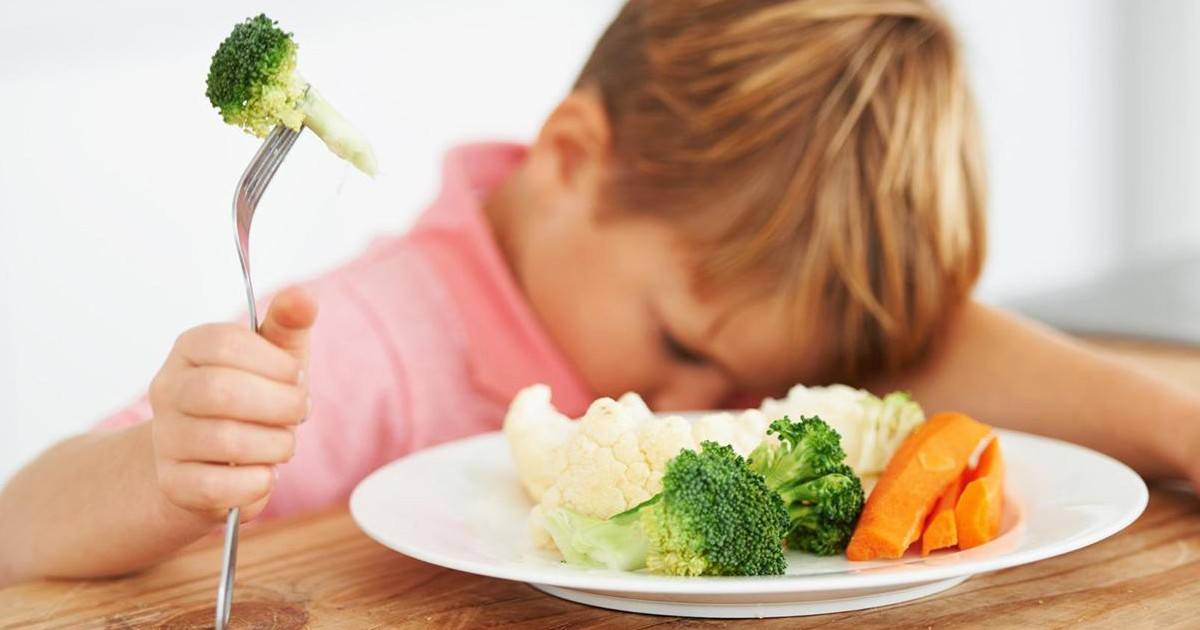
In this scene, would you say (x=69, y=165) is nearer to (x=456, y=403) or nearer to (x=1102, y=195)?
(x=456, y=403)

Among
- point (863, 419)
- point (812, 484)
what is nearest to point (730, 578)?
point (812, 484)

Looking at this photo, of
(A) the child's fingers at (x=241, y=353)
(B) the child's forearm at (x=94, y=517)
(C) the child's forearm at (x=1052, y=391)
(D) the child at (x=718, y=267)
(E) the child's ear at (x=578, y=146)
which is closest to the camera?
(A) the child's fingers at (x=241, y=353)

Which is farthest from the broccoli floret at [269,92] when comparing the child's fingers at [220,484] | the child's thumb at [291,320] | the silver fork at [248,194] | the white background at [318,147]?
the white background at [318,147]

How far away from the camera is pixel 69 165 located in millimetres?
2775

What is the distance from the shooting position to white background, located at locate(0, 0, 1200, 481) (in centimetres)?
276

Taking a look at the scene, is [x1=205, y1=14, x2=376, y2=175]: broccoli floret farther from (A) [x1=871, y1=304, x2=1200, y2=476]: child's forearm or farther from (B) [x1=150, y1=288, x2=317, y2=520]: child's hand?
(A) [x1=871, y1=304, x2=1200, y2=476]: child's forearm

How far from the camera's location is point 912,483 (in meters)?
0.89

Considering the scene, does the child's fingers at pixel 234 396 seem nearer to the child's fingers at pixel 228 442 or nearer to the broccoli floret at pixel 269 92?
the child's fingers at pixel 228 442

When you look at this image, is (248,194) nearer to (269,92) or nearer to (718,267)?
(269,92)

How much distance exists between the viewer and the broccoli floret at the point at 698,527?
2.51 feet

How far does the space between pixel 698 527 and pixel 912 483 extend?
0.21 meters

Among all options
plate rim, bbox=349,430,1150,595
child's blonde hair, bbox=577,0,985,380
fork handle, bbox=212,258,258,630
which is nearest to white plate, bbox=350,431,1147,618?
plate rim, bbox=349,430,1150,595

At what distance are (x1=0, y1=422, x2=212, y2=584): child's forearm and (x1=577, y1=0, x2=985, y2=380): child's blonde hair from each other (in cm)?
74

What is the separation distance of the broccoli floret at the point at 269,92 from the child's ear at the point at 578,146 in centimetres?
86
